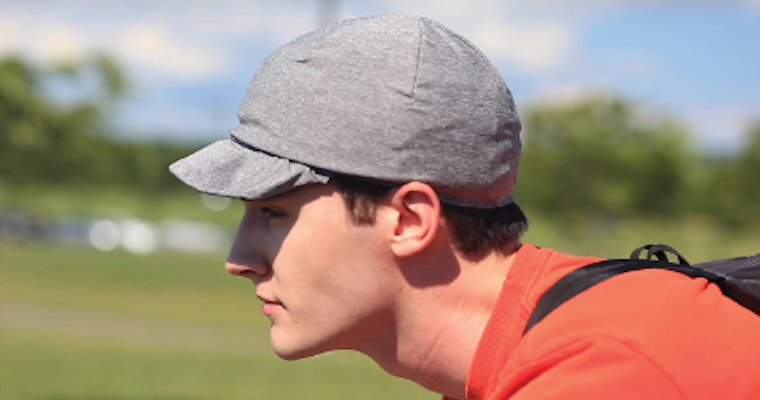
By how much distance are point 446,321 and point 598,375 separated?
541mm

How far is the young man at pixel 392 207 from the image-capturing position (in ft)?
6.60

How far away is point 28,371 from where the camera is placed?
13.0 m

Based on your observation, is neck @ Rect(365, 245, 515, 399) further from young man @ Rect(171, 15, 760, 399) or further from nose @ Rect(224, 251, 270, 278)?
nose @ Rect(224, 251, 270, 278)

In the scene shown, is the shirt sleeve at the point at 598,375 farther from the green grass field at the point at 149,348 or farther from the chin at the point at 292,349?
the green grass field at the point at 149,348

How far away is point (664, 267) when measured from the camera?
82.4 inches

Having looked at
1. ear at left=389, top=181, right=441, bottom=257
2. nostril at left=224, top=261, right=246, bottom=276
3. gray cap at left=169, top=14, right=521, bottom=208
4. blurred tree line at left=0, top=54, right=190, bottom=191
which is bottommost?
blurred tree line at left=0, top=54, right=190, bottom=191

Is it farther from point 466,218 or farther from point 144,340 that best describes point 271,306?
point 144,340

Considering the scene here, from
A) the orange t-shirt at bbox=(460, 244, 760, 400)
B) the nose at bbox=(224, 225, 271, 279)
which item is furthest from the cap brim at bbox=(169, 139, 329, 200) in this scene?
the orange t-shirt at bbox=(460, 244, 760, 400)

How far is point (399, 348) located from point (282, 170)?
18.7 inches

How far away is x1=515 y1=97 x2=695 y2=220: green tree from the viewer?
150ft

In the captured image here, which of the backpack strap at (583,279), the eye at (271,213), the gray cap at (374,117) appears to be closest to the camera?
the backpack strap at (583,279)

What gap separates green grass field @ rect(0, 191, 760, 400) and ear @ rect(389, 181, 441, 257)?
970 cm

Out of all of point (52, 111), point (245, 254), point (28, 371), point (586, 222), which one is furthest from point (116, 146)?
point (245, 254)

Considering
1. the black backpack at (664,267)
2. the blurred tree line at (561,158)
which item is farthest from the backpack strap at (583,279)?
the blurred tree line at (561,158)
